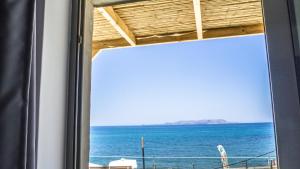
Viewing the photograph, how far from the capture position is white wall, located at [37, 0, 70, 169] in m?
0.95

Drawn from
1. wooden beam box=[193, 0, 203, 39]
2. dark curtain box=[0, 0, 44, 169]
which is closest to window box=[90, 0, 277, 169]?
wooden beam box=[193, 0, 203, 39]

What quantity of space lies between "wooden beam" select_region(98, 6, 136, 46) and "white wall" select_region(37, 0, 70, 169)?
1.51ft

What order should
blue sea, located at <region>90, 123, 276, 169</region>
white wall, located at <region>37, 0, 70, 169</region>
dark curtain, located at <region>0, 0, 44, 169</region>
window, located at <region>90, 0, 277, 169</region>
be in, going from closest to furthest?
dark curtain, located at <region>0, 0, 44, 169</region>, white wall, located at <region>37, 0, 70, 169</region>, window, located at <region>90, 0, 277, 169</region>, blue sea, located at <region>90, 123, 276, 169</region>

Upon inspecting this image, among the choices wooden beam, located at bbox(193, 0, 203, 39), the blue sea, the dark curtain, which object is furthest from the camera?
the blue sea

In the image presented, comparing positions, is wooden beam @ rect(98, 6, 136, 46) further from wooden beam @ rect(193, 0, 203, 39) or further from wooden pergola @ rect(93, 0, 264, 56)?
wooden beam @ rect(193, 0, 203, 39)

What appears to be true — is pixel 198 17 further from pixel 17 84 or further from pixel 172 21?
pixel 17 84

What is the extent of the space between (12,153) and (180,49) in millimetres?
5225

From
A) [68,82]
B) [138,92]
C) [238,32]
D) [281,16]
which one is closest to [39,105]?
[68,82]

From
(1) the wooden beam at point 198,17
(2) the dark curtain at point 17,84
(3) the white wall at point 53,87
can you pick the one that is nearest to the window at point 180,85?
(1) the wooden beam at point 198,17

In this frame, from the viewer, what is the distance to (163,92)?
21.5ft

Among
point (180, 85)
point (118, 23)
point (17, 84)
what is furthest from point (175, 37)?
point (180, 85)

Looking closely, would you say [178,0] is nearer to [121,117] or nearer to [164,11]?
[164,11]

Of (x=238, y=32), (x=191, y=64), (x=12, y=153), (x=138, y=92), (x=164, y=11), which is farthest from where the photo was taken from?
A: (x=138, y=92)

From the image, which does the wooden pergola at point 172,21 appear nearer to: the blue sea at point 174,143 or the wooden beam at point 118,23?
the wooden beam at point 118,23
